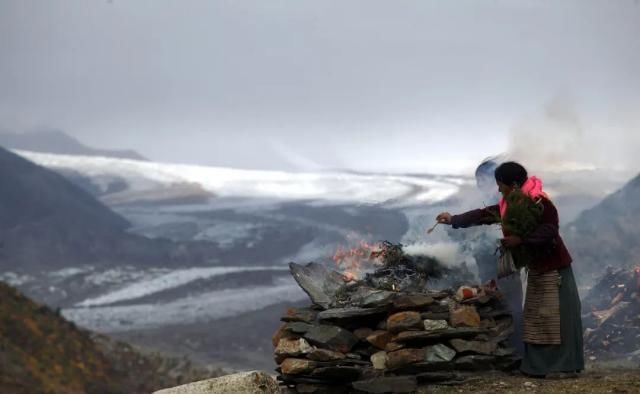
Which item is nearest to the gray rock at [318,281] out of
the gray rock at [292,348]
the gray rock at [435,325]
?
the gray rock at [292,348]

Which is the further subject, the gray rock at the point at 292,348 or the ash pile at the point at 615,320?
the ash pile at the point at 615,320

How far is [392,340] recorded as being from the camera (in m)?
7.14

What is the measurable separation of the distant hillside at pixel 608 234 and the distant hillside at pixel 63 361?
12.9m

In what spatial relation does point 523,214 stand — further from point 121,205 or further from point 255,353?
point 121,205

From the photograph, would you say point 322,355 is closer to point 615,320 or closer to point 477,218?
point 477,218

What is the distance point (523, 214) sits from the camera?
21.8 feet

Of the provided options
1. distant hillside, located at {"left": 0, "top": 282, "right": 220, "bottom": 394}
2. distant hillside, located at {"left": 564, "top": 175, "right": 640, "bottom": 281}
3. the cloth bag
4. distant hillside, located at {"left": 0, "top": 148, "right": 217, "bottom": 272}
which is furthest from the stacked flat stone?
distant hillside, located at {"left": 0, "top": 148, "right": 217, "bottom": 272}

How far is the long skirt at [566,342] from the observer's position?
6.77 metres

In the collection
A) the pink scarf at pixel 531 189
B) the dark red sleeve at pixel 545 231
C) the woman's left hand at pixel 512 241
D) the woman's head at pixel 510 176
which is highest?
the woman's head at pixel 510 176

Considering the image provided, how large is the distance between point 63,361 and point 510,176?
1915 centimetres

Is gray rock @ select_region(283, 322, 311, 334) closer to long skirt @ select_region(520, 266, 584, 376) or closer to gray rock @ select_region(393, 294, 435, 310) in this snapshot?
gray rock @ select_region(393, 294, 435, 310)

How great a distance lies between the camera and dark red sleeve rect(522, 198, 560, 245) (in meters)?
6.59

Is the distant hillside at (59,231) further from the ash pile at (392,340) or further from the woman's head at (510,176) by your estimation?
the woman's head at (510,176)

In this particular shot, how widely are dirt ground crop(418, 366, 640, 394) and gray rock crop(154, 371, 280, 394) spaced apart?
4.75 feet
